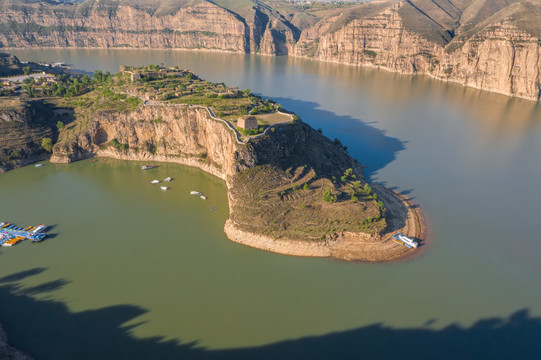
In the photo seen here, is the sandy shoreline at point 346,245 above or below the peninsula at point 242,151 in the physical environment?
below

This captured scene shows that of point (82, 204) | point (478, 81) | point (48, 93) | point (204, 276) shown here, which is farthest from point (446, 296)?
point (478, 81)

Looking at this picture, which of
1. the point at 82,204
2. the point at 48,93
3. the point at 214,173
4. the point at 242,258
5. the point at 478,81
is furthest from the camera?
the point at 478,81

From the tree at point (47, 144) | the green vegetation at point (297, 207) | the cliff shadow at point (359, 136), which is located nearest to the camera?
the green vegetation at point (297, 207)

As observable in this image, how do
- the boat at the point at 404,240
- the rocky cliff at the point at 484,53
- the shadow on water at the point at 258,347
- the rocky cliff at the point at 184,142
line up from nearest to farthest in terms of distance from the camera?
1. the shadow on water at the point at 258,347
2. the boat at the point at 404,240
3. the rocky cliff at the point at 184,142
4. the rocky cliff at the point at 484,53

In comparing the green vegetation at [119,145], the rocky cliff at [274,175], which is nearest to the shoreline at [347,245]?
the rocky cliff at [274,175]

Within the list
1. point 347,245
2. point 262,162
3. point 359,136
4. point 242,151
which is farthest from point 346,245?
point 359,136

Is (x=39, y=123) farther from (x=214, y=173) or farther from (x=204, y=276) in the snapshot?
(x=204, y=276)

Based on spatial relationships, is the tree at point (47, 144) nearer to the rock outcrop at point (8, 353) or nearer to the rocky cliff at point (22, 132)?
the rocky cliff at point (22, 132)
